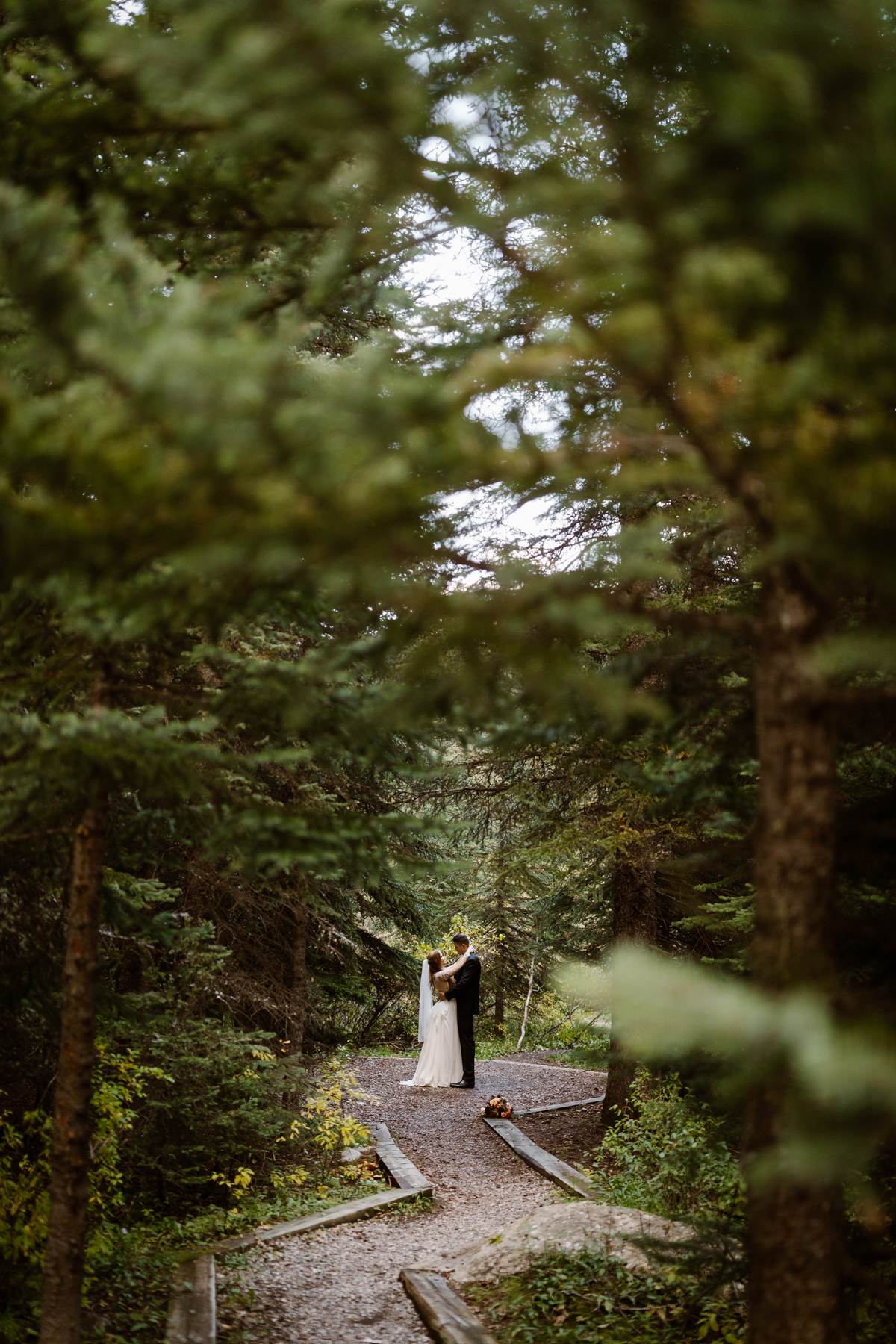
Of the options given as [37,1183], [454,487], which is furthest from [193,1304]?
[454,487]

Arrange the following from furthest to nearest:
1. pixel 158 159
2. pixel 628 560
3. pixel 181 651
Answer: pixel 158 159 → pixel 181 651 → pixel 628 560

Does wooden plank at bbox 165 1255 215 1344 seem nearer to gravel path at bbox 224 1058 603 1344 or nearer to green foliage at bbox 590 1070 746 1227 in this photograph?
gravel path at bbox 224 1058 603 1344

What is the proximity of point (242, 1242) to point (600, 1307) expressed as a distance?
3.00 metres

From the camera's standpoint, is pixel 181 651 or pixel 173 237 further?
pixel 181 651

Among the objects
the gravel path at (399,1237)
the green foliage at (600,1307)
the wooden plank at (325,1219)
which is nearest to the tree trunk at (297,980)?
the wooden plank at (325,1219)

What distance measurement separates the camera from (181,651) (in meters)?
5.11

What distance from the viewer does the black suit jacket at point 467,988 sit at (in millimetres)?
15281

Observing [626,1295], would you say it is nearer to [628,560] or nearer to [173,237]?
[628,560]

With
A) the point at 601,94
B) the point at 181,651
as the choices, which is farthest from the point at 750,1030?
the point at 181,651

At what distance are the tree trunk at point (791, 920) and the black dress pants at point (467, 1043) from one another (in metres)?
13.0

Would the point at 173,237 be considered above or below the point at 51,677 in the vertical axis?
above

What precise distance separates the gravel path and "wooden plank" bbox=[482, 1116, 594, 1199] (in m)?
0.12

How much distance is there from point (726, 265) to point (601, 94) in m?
1.45

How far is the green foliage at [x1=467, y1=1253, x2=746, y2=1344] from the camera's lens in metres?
5.87
